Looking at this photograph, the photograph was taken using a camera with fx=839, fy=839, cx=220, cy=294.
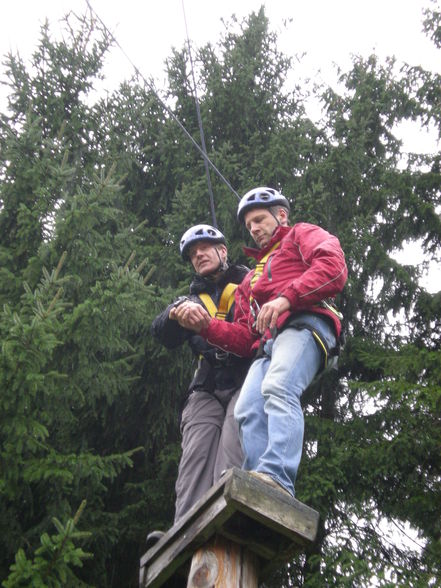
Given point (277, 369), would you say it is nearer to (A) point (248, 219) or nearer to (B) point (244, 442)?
(B) point (244, 442)

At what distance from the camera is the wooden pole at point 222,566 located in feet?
12.2

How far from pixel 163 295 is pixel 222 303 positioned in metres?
2.72

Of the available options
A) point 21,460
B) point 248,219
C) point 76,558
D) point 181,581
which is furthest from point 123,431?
point 181,581

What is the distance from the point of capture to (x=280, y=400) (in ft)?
14.0

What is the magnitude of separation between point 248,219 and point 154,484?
12.4ft

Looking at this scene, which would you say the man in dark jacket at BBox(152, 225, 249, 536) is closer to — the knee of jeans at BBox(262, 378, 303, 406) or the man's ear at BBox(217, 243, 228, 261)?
the man's ear at BBox(217, 243, 228, 261)

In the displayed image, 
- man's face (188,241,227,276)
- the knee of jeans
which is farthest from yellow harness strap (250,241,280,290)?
the knee of jeans

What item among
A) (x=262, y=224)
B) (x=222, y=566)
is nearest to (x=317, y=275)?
(x=262, y=224)

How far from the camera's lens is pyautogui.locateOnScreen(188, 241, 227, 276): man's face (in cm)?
588

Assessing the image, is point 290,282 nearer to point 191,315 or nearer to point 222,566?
point 191,315

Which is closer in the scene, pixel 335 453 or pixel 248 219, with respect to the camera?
pixel 248 219

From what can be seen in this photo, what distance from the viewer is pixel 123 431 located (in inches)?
355

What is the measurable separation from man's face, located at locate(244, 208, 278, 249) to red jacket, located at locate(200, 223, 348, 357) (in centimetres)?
8

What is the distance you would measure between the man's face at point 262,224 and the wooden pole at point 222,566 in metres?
2.13
